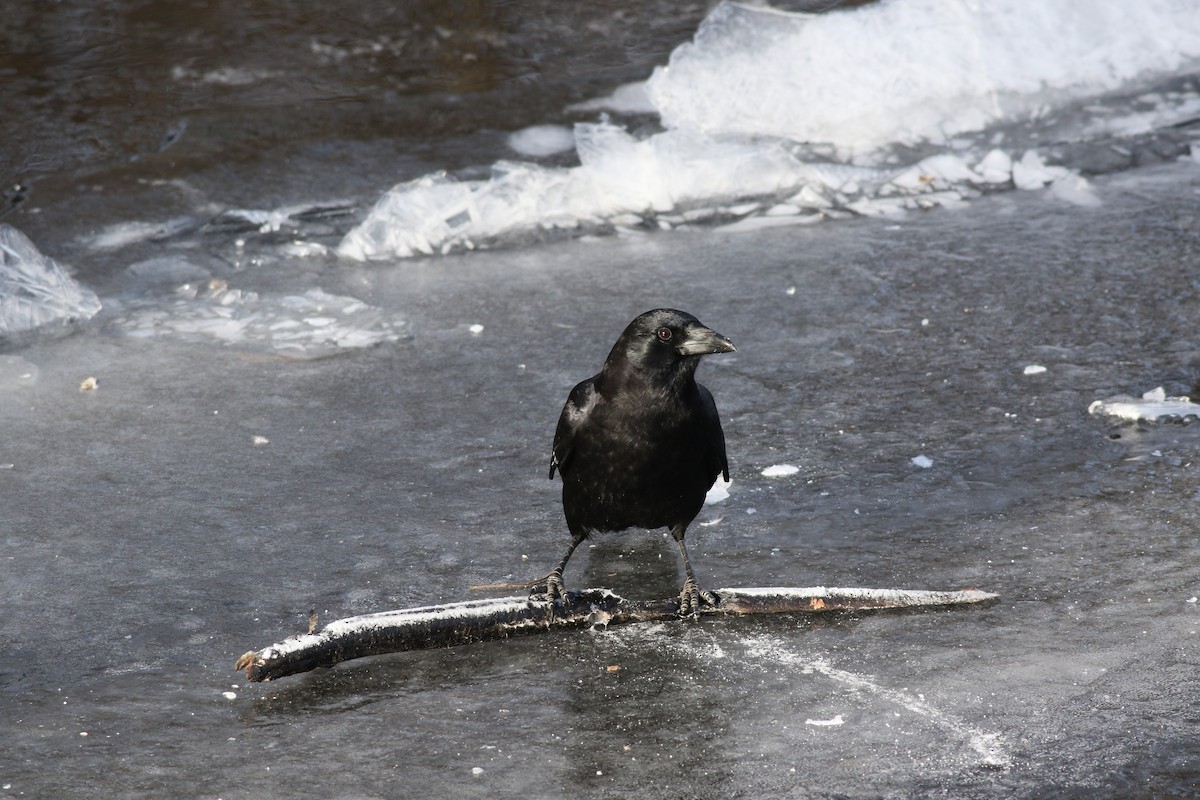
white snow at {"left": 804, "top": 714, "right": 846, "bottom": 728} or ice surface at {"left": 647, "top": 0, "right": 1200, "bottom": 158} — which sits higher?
ice surface at {"left": 647, "top": 0, "right": 1200, "bottom": 158}

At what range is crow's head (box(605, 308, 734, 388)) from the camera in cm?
378

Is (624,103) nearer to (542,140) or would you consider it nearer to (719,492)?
(542,140)

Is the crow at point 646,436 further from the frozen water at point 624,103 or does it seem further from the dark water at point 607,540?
the frozen water at point 624,103

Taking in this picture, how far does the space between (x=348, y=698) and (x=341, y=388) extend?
2163 millimetres

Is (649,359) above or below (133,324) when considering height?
above

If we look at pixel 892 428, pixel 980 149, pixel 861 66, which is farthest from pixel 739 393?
pixel 861 66

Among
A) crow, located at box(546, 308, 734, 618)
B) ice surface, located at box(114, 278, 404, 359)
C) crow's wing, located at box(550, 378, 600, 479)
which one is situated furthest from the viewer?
ice surface, located at box(114, 278, 404, 359)

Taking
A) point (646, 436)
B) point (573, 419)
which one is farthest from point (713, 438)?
point (573, 419)

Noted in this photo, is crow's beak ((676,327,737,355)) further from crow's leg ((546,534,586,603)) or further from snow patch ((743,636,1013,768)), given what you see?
snow patch ((743,636,1013,768))

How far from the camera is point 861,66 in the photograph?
8219 millimetres

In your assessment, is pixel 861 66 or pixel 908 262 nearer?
pixel 908 262

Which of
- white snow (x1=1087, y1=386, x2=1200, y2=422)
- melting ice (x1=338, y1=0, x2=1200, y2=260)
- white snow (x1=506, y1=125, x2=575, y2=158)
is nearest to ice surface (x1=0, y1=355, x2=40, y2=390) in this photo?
melting ice (x1=338, y1=0, x2=1200, y2=260)

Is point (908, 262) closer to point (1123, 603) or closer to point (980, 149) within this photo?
point (980, 149)

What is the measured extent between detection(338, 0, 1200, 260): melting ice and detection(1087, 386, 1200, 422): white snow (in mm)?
2389
